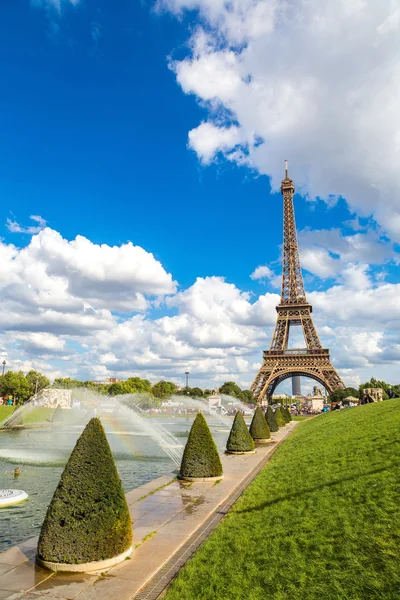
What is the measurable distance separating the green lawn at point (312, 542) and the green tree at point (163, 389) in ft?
364

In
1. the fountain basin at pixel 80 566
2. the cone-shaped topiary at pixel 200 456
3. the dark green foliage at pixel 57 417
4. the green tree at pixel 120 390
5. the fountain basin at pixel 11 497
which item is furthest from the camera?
the green tree at pixel 120 390

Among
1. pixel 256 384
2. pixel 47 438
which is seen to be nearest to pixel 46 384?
pixel 256 384

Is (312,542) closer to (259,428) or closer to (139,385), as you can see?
(259,428)

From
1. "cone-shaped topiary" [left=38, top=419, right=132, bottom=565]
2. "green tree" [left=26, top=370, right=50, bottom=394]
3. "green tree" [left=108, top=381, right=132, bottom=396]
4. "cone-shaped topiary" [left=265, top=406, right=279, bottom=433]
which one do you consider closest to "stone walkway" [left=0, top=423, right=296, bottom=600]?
"cone-shaped topiary" [left=38, top=419, right=132, bottom=565]

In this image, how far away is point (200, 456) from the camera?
1510 cm

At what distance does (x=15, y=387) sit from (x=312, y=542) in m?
77.3

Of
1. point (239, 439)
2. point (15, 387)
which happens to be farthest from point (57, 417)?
point (239, 439)

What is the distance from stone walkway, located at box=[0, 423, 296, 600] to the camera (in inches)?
250

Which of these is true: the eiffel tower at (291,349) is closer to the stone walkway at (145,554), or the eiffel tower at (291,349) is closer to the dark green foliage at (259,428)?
the dark green foliage at (259,428)

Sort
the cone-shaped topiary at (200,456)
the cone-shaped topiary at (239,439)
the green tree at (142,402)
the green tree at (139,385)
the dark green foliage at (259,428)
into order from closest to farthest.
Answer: the cone-shaped topiary at (200,456) < the cone-shaped topiary at (239,439) < the dark green foliage at (259,428) < the green tree at (142,402) < the green tree at (139,385)

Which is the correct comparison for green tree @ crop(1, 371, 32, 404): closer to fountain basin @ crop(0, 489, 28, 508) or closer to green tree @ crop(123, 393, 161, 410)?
green tree @ crop(123, 393, 161, 410)

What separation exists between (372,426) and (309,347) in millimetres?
58419

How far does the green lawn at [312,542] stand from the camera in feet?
20.0

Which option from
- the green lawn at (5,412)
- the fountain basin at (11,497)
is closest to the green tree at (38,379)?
the green lawn at (5,412)
